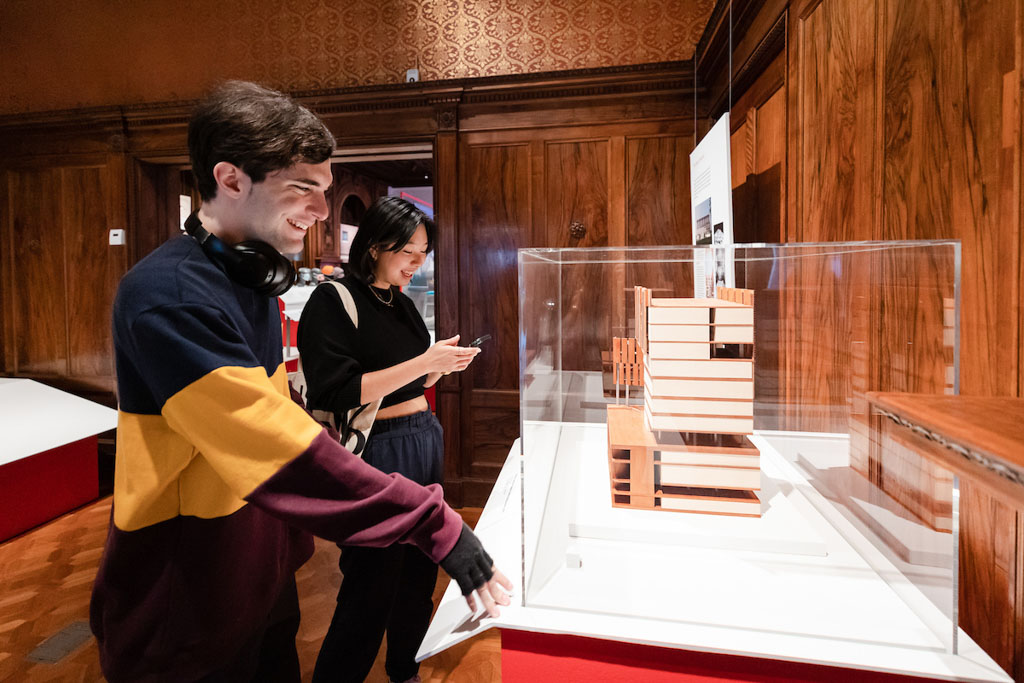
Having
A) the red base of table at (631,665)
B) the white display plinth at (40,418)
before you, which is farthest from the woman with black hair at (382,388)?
the white display plinth at (40,418)

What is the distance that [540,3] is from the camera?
124 inches

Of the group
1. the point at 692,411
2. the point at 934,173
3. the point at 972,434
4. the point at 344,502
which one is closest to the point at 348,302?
the point at 344,502

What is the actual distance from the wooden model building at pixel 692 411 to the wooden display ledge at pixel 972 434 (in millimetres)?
288

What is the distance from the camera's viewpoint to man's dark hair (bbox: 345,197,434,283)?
1.47 m

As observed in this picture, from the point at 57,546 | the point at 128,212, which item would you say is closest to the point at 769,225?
the point at 57,546

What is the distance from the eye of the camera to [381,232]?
147 cm

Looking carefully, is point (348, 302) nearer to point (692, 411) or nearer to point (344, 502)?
point (344, 502)

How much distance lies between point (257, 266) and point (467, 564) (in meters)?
0.57

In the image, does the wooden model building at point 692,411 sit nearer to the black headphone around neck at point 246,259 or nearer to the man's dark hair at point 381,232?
the black headphone around neck at point 246,259

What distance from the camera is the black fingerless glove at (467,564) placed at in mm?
713

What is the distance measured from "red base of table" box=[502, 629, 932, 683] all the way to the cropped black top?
0.79m

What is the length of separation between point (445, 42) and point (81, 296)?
3.32 metres

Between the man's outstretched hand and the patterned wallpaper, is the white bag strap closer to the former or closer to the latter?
the man's outstretched hand

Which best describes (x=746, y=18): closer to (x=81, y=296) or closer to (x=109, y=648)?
(x=109, y=648)
